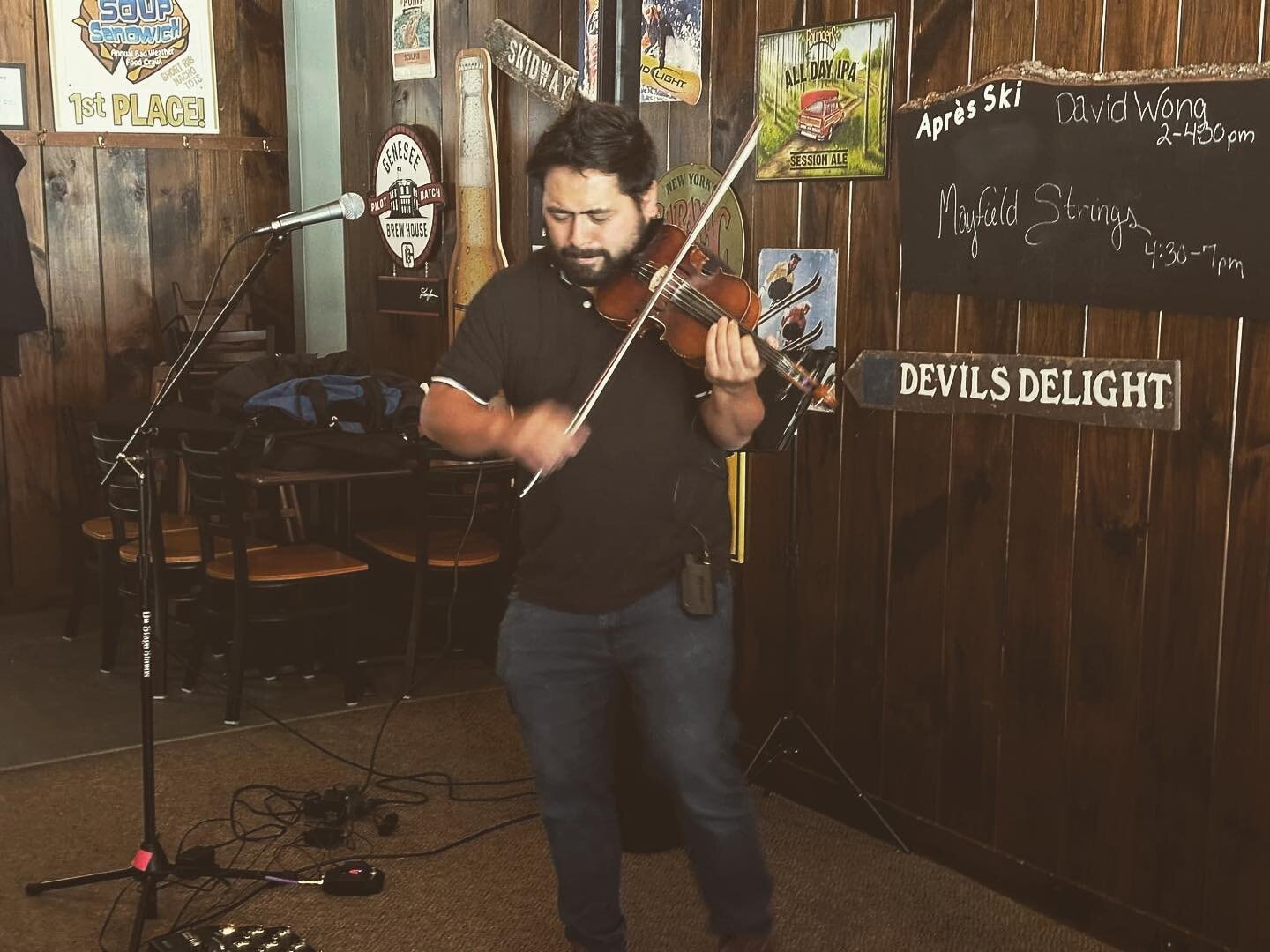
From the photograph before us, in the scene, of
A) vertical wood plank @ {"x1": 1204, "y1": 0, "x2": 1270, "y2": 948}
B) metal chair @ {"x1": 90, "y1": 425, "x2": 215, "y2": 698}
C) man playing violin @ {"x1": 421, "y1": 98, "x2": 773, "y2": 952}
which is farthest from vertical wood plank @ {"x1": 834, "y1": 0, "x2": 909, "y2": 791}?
metal chair @ {"x1": 90, "y1": 425, "x2": 215, "y2": 698}

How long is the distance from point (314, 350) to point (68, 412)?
112 cm

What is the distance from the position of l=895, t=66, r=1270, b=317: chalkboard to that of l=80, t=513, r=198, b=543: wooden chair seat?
2.94 metres

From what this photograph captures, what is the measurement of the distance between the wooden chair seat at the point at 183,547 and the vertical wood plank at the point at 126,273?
3.50 ft

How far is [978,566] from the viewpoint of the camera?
3.07 m

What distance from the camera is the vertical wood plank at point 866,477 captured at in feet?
10.4

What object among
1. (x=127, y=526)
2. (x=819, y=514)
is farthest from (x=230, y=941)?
(x=127, y=526)

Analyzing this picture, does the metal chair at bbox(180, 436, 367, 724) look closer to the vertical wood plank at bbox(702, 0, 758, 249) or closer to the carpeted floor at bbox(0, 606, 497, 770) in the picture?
the carpeted floor at bbox(0, 606, 497, 770)

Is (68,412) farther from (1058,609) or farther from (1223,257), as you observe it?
(1223,257)

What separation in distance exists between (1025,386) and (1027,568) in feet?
1.24

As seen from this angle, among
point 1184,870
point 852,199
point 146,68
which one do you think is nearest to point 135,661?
point 146,68

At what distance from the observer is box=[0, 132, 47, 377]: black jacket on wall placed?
516 cm

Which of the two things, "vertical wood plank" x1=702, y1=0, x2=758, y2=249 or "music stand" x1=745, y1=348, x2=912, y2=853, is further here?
"vertical wood plank" x1=702, y1=0, x2=758, y2=249

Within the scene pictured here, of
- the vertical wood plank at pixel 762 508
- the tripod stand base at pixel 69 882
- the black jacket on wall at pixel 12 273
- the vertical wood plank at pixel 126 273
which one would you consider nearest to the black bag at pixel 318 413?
the black jacket on wall at pixel 12 273

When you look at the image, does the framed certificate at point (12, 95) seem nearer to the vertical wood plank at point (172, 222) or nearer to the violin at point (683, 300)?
the vertical wood plank at point (172, 222)
